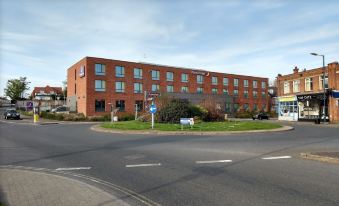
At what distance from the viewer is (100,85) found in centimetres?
4988

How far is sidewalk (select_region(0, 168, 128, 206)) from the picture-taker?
5.41m

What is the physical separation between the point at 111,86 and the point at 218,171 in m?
44.4

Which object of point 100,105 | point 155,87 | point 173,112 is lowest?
point 173,112

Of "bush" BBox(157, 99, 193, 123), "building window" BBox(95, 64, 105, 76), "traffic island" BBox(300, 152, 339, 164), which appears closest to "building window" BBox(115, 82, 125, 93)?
"building window" BBox(95, 64, 105, 76)

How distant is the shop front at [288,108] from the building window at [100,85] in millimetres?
29647

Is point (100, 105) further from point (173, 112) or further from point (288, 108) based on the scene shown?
point (288, 108)

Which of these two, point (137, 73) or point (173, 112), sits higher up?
point (137, 73)

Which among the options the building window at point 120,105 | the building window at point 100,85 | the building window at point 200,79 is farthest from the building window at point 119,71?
the building window at point 200,79

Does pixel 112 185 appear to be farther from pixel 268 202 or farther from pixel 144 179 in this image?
pixel 268 202

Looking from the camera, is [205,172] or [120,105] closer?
[205,172]

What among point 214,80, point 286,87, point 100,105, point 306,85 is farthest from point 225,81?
point 100,105

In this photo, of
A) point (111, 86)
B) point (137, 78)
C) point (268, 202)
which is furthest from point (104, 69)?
point (268, 202)

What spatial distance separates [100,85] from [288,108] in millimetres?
30942

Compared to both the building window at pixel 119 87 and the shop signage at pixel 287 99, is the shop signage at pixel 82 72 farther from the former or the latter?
the shop signage at pixel 287 99
